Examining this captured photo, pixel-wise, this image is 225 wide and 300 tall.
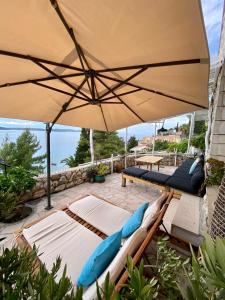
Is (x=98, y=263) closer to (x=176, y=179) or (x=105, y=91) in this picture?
(x=105, y=91)

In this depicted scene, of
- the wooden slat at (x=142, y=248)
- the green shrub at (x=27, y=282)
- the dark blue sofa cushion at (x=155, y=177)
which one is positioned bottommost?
the dark blue sofa cushion at (x=155, y=177)

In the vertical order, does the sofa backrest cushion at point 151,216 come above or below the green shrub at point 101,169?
above

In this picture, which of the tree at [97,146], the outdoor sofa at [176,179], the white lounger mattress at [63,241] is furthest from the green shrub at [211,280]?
the tree at [97,146]

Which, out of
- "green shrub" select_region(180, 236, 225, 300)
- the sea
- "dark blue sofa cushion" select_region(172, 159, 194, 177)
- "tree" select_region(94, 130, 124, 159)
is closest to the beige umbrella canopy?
"green shrub" select_region(180, 236, 225, 300)

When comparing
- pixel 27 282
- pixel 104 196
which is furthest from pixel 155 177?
pixel 27 282

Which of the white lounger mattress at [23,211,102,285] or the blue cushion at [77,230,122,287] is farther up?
the blue cushion at [77,230,122,287]

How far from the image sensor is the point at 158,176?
4.42 meters

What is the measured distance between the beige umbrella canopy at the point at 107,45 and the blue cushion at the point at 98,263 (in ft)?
5.51

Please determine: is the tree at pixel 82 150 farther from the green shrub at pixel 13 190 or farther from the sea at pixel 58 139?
the green shrub at pixel 13 190

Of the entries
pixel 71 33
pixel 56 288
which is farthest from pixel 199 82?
pixel 56 288

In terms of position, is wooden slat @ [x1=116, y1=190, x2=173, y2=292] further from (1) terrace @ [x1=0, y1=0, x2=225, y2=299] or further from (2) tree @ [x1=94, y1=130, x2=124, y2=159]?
(2) tree @ [x1=94, y1=130, x2=124, y2=159]

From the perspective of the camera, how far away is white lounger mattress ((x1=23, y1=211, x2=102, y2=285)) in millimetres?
1629

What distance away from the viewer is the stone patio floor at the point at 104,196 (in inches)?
134

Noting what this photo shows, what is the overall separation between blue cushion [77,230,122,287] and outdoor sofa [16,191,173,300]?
0.15 feet
